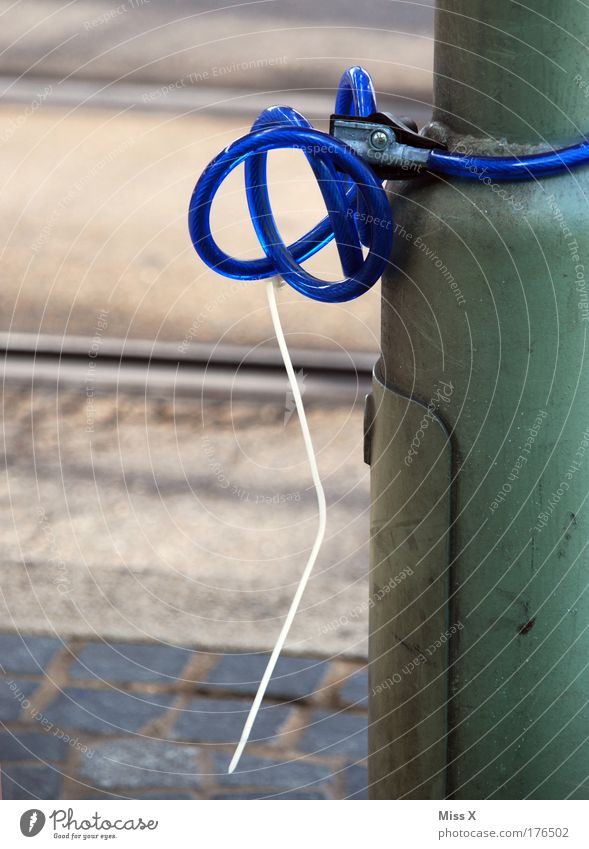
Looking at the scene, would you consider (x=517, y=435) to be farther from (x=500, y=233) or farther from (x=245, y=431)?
(x=245, y=431)

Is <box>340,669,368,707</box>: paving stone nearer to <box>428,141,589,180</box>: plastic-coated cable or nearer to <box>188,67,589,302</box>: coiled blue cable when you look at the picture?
<box>188,67,589,302</box>: coiled blue cable

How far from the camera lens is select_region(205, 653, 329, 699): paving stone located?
1767 mm

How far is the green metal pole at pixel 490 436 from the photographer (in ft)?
2.95

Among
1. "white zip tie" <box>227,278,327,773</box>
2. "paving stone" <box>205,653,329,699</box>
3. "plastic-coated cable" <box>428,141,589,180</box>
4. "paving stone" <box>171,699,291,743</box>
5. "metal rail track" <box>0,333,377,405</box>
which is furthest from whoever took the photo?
"metal rail track" <box>0,333,377,405</box>

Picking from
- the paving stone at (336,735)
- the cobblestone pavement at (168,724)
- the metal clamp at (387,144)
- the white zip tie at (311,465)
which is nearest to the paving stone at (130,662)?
the cobblestone pavement at (168,724)

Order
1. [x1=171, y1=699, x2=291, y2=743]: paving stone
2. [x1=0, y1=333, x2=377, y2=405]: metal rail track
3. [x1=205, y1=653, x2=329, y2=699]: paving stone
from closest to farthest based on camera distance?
[x1=171, y1=699, x2=291, y2=743]: paving stone
[x1=205, y1=653, x2=329, y2=699]: paving stone
[x1=0, y1=333, x2=377, y2=405]: metal rail track

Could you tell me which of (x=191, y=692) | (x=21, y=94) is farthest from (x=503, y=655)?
(x=21, y=94)

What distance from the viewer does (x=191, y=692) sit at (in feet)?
5.77

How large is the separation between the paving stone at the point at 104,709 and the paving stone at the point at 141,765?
37 mm

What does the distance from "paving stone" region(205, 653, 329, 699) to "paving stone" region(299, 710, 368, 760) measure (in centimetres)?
6

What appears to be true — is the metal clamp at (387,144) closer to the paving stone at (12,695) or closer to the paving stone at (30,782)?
the paving stone at (30,782)

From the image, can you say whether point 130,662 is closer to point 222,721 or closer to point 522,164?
point 222,721

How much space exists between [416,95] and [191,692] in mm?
1490

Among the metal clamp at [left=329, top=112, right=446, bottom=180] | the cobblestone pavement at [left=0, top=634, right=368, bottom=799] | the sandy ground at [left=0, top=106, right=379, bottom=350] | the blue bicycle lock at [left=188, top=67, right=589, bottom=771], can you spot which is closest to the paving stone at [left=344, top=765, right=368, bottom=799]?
the cobblestone pavement at [left=0, top=634, right=368, bottom=799]
